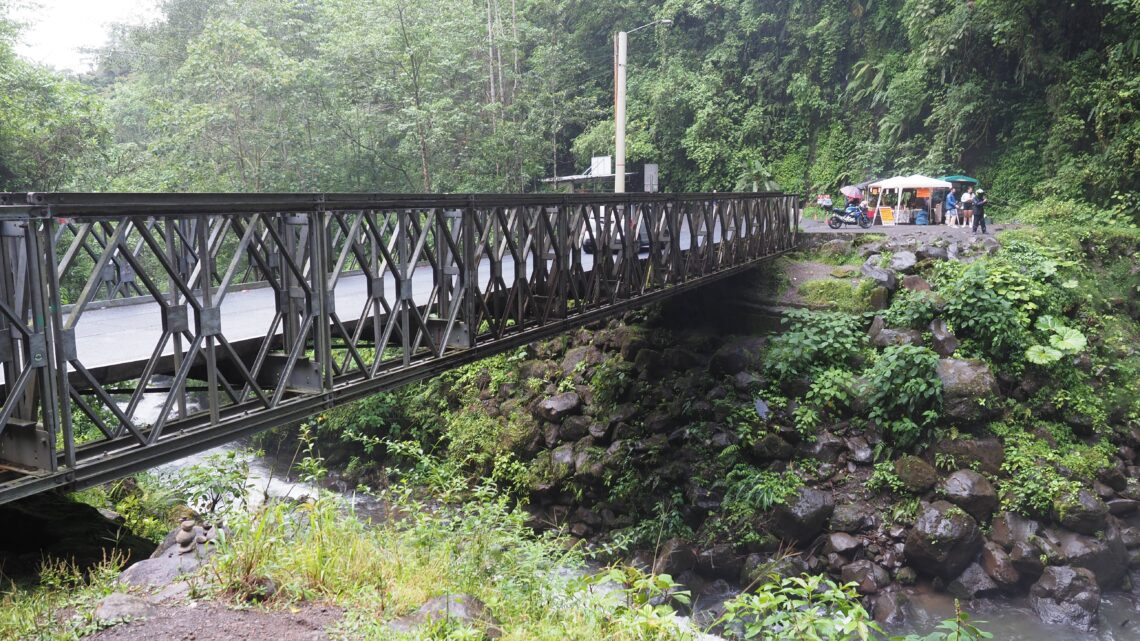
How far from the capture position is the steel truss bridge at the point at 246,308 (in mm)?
4574

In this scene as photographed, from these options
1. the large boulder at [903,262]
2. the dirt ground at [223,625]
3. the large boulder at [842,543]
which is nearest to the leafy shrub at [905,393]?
the large boulder at [842,543]

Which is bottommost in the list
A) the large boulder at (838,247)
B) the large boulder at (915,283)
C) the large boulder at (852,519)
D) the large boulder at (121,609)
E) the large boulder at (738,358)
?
the large boulder at (852,519)

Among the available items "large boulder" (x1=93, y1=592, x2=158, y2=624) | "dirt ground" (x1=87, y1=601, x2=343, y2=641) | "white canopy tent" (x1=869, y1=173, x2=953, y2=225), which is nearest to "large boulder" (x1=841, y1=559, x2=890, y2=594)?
"dirt ground" (x1=87, y1=601, x2=343, y2=641)

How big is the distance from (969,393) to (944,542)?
8.91ft

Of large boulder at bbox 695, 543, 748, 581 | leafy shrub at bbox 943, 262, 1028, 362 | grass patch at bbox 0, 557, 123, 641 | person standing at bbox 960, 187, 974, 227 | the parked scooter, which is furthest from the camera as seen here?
the parked scooter

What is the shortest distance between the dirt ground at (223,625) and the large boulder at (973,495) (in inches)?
388

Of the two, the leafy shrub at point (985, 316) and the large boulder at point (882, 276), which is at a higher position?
the large boulder at point (882, 276)

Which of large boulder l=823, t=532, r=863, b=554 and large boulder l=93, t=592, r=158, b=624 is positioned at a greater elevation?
large boulder l=93, t=592, r=158, b=624

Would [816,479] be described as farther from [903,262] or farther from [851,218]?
[851,218]

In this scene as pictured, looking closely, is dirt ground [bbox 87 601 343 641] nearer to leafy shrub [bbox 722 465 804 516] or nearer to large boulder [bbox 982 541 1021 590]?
leafy shrub [bbox 722 465 804 516]

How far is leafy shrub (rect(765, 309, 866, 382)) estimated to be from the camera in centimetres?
1422

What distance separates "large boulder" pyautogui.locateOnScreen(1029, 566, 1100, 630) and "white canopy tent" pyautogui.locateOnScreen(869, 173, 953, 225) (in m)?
15.1

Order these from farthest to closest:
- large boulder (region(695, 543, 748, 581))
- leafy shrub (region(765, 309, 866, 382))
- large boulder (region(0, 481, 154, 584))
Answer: leafy shrub (region(765, 309, 866, 382)) < large boulder (region(695, 543, 748, 581)) < large boulder (region(0, 481, 154, 584))

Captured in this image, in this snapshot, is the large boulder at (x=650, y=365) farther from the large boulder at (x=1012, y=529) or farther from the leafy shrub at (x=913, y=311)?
the large boulder at (x=1012, y=529)
